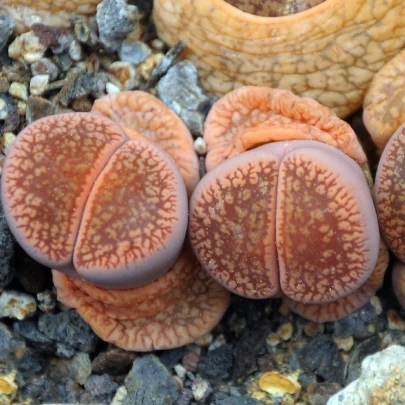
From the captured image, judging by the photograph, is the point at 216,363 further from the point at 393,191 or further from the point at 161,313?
the point at 393,191

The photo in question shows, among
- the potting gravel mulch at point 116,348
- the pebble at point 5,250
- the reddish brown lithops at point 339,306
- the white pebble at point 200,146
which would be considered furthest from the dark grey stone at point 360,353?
the pebble at point 5,250

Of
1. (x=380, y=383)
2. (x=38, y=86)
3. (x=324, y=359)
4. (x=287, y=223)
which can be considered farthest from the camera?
(x=38, y=86)

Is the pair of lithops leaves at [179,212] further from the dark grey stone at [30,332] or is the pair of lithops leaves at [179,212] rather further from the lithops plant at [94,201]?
the dark grey stone at [30,332]

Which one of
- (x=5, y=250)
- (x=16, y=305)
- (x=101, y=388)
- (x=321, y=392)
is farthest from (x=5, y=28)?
(x=321, y=392)

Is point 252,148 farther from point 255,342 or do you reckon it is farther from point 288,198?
point 255,342

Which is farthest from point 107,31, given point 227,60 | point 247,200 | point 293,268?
point 293,268

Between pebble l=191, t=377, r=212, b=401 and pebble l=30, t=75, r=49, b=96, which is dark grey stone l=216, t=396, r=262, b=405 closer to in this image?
pebble l=191, t=377, r=212, b=401

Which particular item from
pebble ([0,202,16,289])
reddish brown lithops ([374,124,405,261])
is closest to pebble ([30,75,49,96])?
pebble ([0,202,16,289])
